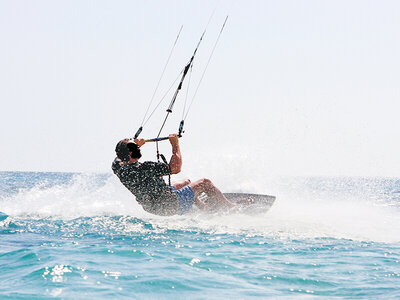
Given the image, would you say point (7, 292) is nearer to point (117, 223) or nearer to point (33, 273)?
point (33, 273)

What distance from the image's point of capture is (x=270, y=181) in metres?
17.9

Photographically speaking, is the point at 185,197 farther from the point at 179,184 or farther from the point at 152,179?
the point at 152,179

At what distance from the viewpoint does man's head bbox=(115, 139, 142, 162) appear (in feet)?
27.1

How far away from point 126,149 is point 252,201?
4274 mm

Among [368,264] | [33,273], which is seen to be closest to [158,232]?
[33,273]

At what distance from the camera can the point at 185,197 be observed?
30.2 feet

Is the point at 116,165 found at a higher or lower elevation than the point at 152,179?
higher

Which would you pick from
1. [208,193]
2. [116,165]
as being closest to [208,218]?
[208,193]

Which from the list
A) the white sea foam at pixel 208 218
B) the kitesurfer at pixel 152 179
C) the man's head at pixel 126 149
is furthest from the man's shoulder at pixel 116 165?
the white sea foam at pixel 208 218

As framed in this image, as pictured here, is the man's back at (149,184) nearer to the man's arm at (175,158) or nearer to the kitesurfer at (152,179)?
the kitesurfer at (152,179)

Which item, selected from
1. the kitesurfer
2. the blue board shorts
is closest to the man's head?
the kitesurfer

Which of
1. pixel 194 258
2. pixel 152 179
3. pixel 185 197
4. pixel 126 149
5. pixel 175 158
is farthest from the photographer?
pixel 185 197

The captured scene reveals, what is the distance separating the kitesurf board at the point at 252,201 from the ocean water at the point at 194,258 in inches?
17.4

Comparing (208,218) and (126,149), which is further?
(208,218)
